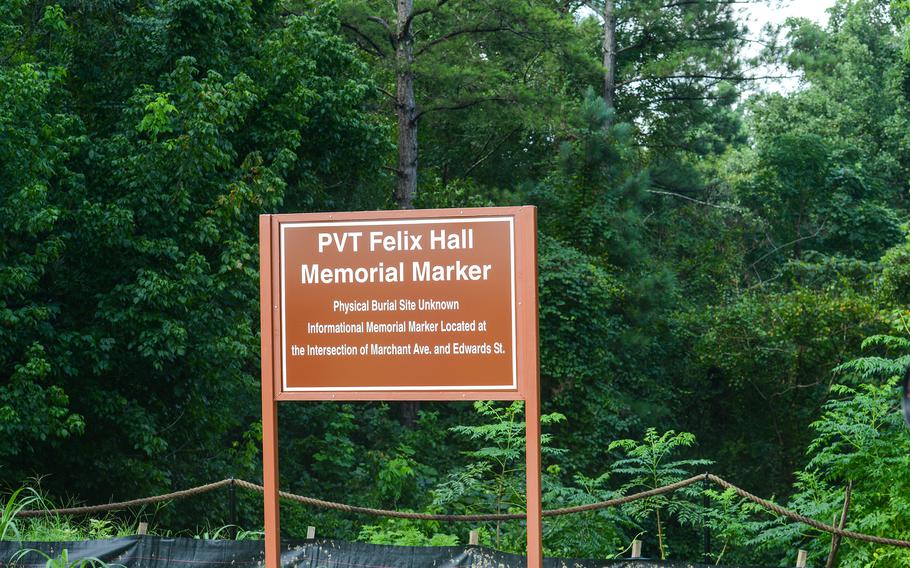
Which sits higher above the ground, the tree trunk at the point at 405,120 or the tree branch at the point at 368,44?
the tree branch at the point at 368,44

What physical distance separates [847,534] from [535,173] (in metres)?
16.4

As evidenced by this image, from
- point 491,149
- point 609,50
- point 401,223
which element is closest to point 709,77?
point 609,50

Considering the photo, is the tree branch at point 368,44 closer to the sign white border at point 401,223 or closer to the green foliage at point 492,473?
the green foliage at point 492,473

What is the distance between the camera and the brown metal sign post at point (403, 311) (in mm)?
4609

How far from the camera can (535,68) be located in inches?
908

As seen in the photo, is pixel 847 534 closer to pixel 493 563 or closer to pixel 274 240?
pixel 493 563

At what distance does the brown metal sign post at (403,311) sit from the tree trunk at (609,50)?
1934 centimetres

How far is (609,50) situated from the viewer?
78.7 feet

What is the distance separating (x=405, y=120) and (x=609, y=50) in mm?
6648

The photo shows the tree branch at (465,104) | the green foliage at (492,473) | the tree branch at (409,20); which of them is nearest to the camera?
the green foliage at (492,473)

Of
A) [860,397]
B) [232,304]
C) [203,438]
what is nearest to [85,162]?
[232,304]

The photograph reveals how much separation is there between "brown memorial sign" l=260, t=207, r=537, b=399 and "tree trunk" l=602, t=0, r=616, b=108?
19.3 meters

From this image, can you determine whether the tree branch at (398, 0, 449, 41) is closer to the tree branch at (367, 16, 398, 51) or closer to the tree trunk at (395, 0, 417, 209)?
the tree trunk at (395, 0, 417, 209)

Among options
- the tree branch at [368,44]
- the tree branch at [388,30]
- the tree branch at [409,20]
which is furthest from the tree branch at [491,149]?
the tree branch at [409,20]
